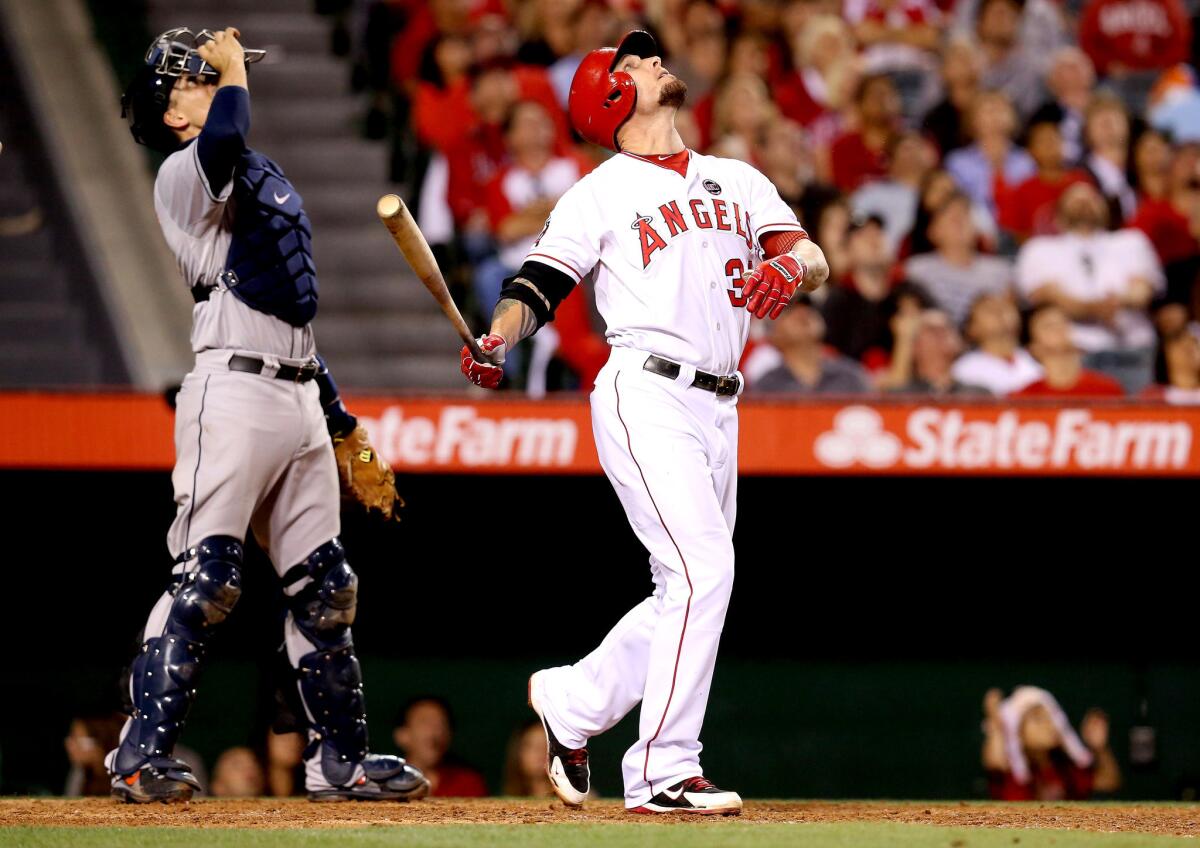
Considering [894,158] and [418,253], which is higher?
[894,158]

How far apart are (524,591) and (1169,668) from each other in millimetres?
2783

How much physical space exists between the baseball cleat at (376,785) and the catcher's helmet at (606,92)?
1713 millimetres

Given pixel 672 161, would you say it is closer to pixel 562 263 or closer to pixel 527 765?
pixel 562 263

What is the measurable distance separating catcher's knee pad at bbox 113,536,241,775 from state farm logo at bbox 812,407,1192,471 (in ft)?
8.78

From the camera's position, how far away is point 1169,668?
7.44 m

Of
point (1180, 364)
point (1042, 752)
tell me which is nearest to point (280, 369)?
point (1042, 752)

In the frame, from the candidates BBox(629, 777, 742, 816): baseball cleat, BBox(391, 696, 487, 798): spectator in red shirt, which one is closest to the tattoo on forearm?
BBox(629, 777, 742, 816): baseball cleat

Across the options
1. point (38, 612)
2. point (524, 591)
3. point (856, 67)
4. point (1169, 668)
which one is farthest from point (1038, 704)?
point (38, 612)

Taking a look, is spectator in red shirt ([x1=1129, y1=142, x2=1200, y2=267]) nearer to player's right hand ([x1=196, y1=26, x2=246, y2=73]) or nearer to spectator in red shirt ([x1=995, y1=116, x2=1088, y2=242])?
spectator in red shirt ([x1=995, y1=116, x2=1088, y2=242])

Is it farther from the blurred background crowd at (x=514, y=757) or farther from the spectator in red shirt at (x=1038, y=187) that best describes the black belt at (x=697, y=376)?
the spectator in red shirt at (x=1038, y=187)

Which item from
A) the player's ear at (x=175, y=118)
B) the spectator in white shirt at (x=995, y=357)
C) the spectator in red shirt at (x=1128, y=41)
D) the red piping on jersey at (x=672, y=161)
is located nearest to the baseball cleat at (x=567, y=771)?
the red piping on jersey at (x=672, y=161)

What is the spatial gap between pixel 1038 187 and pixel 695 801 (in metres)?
5.38

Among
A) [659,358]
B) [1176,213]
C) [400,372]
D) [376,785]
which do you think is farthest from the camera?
[1176,213]

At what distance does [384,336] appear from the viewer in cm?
827
